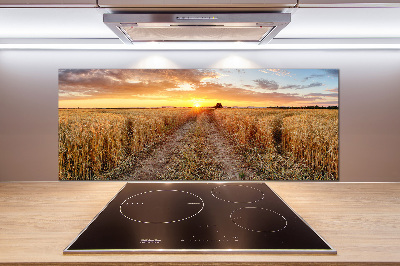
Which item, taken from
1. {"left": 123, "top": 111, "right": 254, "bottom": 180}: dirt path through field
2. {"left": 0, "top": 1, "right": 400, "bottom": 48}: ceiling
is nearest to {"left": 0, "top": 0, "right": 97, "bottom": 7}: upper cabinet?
{"left": 0, "top": 1, "right": 400, "bottom": 48}: ceiling

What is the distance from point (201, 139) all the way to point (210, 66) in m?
0.46

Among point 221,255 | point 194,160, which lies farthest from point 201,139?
point 221,255

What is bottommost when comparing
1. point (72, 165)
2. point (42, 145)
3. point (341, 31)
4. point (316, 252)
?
point (316, 252)

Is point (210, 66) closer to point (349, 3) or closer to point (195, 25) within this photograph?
point (195, 25)

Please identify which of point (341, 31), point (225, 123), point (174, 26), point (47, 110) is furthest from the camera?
point (225, 123)

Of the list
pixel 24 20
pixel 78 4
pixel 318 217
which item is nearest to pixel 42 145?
pixel 24 20

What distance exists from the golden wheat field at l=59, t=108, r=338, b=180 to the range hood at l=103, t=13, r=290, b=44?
Answer: 0.63m

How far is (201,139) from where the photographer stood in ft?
5.64

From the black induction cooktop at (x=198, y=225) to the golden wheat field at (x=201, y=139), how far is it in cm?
42

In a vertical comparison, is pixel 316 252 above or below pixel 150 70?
below

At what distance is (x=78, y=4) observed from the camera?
0.89 meters

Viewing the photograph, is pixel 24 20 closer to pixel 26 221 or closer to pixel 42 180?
pixel 26 221

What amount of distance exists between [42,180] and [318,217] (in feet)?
5.02

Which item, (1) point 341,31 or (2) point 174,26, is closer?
(2) point 174,26
